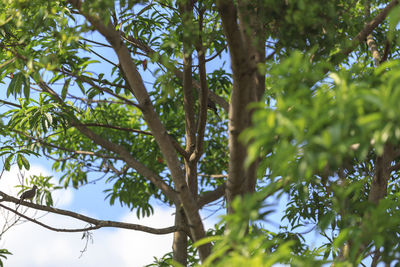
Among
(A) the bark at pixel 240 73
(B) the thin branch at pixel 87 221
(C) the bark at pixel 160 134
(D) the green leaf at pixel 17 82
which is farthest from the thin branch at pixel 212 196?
(D) the green leaf at pixel 17 82

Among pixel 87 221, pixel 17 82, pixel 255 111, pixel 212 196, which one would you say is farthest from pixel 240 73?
pixel 212 196

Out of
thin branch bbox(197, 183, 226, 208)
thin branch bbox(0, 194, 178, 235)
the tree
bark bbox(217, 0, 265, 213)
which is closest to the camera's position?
the tree

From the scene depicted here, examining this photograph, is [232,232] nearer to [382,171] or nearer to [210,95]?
[382,171]

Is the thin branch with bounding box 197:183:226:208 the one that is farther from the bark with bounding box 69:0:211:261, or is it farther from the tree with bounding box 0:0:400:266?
the bark with bounding box 69:0:211:261

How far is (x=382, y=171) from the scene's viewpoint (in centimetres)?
320

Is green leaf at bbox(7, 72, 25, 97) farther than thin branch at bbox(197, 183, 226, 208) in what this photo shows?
No

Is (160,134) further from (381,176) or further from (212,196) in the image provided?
(212,196)

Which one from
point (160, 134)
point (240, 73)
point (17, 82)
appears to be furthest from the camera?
point (17, 82)

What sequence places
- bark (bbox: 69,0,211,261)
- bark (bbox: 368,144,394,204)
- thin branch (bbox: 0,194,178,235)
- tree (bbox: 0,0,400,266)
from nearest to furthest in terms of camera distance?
tree (bbox: 0,0,400,266), bark (bbox: 69,0,211,261), bark (bbox: 368,144,394,204), thin branch (bbox: 0,194,178,235)

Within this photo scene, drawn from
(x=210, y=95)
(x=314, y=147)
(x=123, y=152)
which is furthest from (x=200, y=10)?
(x=314, y=147)

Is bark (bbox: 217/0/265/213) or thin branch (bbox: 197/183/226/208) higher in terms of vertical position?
thin branch (bbox: 197/183/226/208)

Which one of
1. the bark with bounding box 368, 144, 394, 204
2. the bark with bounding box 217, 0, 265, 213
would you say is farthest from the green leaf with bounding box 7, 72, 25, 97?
the bark with bounding box 368, 144, 394, 204

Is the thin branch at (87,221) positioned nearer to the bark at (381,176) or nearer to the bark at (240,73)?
the bark at (240,73)

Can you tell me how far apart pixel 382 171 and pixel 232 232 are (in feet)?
5.68
